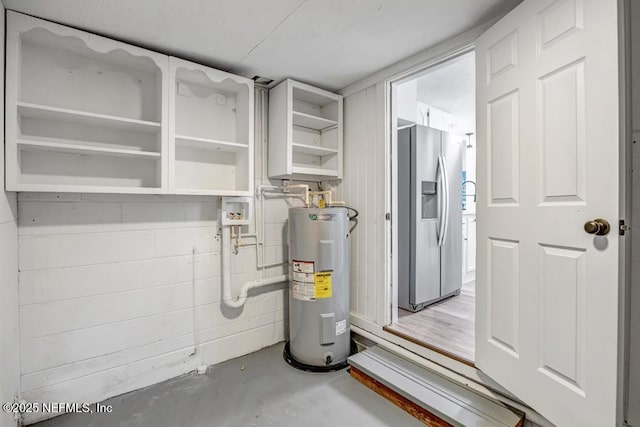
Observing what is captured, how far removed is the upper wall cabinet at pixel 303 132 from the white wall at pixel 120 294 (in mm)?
210

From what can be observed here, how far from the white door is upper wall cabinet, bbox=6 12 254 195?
164 cm

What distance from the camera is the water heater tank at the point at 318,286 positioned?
223cm

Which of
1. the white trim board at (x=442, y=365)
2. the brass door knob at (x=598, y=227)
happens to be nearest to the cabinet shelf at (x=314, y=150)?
the white trim board at (x=442, y=365)

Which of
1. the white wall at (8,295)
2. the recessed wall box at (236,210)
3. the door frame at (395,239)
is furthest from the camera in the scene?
the recessed wall box at (236,210)

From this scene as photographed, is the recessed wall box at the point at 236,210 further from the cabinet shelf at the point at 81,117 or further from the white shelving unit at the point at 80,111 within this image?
the cabinet shelf at the point at 81,117

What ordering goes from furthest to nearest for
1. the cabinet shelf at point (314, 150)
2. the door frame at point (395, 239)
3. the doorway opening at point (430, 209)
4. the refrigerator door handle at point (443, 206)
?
the refrigerator door handle at point (443, 206) → the doorway opening at point (430, 209) → the cabinet shelf at point (314, 150) → the door frame at point (395, 239)

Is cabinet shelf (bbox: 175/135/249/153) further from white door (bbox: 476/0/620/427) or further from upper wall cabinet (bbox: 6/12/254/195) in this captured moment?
white door (bbox: 476/0/620/427)

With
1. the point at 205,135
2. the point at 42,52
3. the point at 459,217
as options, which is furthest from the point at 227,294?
the point at 459,217

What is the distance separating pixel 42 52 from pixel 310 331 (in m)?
2.47

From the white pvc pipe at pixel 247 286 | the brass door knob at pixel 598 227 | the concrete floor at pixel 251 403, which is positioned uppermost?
the brass door knob at pixel 598 227

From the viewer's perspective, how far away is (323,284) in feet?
7.36

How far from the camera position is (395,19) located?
165 centimetres

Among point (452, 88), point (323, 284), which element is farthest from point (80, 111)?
point (452, 88)

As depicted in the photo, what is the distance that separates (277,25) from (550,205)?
1.70 metres
